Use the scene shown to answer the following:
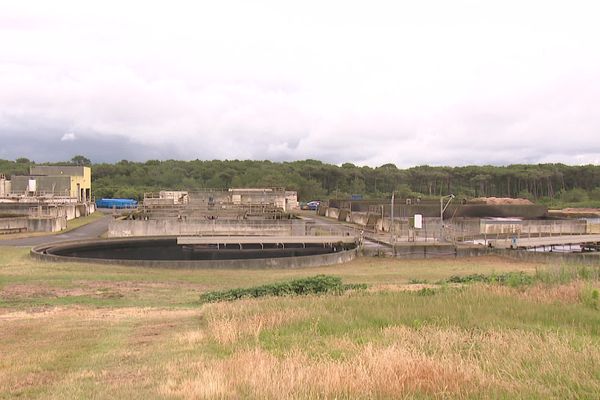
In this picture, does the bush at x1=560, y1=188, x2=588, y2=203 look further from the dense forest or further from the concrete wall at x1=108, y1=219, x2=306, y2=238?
the concrete wall at x1=108, y1=219, x2=306, y2=238

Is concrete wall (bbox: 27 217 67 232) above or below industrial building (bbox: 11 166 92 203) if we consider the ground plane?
below

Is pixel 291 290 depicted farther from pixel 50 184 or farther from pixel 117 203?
pixel 117 203

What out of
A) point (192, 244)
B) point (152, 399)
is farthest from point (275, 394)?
point (192, 244)

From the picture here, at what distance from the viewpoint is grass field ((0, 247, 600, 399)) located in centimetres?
548

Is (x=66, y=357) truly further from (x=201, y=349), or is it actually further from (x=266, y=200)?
(x=266, y=200)

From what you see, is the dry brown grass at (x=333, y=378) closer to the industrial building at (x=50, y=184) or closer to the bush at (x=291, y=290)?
the bush at (x=291, y=290)

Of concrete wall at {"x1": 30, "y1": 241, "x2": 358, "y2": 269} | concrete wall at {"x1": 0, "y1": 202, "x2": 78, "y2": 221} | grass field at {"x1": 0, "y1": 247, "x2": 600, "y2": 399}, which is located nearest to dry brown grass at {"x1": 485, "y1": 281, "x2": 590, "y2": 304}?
grass field at {"x1": 0, "y1": 247, "x2": 600, "y2": 399}

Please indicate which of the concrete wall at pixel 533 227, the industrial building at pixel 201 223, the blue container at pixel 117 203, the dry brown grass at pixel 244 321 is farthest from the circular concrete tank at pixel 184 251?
the blue container at pixel 117 203

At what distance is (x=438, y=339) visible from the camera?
7598 millimetres

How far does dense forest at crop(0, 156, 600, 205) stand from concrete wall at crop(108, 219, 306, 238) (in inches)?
2418

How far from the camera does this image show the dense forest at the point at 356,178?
11794 centimetres

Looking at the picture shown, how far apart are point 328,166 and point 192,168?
3709cm

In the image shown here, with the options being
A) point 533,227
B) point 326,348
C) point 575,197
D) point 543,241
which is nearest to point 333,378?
point 326,348

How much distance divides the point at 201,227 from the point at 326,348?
1600 inches
